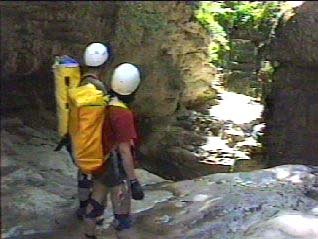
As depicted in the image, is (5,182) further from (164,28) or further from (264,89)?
(264,89)

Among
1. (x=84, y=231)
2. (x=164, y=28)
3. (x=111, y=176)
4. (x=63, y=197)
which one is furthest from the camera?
(x=164, y=28)

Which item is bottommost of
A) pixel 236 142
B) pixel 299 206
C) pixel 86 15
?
pixel 236 142

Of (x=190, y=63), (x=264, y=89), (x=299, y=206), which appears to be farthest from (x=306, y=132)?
(x=299, y=206)

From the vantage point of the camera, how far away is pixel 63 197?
15.9 ft

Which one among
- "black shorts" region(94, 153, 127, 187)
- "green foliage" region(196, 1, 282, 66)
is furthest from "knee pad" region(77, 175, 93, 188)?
"green foliage" region(196, 1, 282, 66)

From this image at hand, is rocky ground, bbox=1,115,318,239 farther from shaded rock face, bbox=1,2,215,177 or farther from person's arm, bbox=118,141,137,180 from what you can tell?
shaded rock face, bbox=1,2,215,177

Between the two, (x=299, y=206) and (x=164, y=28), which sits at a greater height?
(x=164, y=28)

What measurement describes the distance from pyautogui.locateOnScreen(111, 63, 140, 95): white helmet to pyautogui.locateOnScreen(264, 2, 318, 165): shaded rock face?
11.6 feet

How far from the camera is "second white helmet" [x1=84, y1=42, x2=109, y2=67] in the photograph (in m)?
3.82

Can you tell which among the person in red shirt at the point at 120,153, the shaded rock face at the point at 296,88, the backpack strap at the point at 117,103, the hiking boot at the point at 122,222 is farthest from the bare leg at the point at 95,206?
the shaded rock face at the point at 296,88

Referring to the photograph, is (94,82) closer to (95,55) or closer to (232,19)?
(95,55)

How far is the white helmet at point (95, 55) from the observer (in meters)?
3.82

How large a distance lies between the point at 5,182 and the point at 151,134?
356cm

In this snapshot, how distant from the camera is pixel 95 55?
12.6ft
